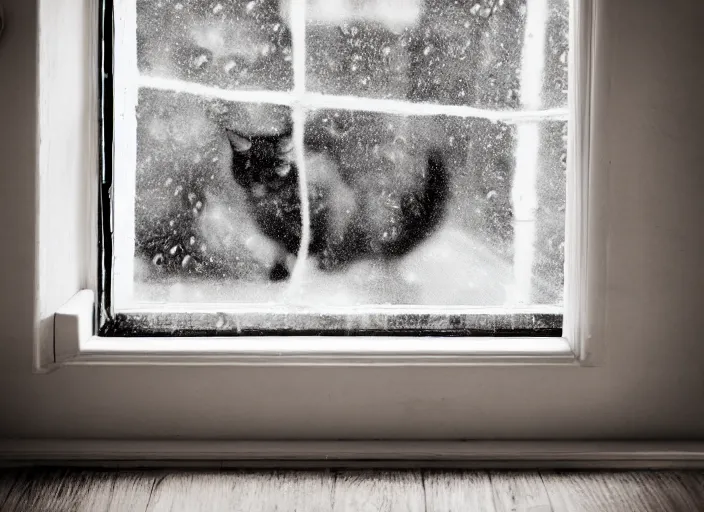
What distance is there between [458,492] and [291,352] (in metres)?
0.26

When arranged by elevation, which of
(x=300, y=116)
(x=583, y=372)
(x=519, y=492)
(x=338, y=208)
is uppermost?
(x=300, y=116)

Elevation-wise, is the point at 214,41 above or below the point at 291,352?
above

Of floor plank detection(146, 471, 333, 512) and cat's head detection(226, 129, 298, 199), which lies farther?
cat's head detection(226, 129, 298, 199)

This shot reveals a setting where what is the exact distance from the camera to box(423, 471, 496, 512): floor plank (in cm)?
80

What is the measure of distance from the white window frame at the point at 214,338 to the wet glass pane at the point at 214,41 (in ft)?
0.23

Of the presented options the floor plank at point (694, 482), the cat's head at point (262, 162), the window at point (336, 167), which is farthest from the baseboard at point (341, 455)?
the cat's head at point (262, 162)

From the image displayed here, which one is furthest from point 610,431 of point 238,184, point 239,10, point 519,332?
point 239,10

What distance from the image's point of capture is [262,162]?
3.01ft

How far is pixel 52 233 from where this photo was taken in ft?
2.76

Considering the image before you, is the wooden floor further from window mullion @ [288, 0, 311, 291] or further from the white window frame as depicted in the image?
window mullion @ [288, 0, 311, 291]

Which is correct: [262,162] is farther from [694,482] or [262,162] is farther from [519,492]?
[694,482]

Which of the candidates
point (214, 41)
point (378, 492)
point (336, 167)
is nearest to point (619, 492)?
point (378, 492)

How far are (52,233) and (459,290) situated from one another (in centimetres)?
52

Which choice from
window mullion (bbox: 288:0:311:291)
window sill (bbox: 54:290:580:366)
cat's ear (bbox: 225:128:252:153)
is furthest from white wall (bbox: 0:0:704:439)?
cat's ear (bbox: 225:128:252:153)
